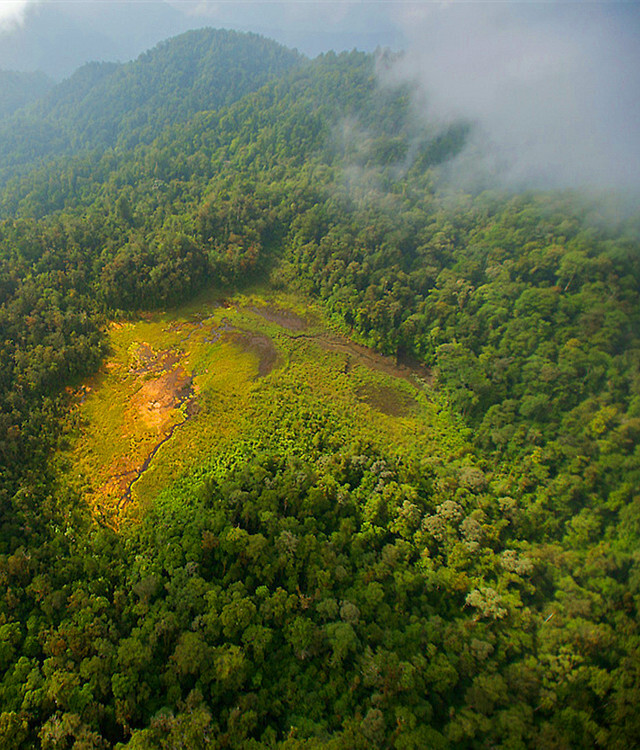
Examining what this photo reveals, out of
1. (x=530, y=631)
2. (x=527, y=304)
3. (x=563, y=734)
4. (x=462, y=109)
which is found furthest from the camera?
(x=462, y=109)

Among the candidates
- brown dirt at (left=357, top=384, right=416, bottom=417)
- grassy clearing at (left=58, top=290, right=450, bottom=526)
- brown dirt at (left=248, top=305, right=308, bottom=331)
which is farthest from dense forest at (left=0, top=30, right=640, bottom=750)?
brown dirt at (left=248, top=305, right=308, bottom=331)

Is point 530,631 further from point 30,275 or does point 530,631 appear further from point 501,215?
point 30,275

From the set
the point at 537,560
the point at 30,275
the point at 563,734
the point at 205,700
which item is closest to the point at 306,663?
the point at 205,700

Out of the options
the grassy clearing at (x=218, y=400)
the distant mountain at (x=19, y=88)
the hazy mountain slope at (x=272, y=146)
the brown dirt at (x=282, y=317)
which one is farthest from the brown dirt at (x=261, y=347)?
the distant mountain at (x=19, y=88)

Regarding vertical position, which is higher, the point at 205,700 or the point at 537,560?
the point at 537,560

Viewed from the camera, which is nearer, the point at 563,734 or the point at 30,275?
the point at 563,734

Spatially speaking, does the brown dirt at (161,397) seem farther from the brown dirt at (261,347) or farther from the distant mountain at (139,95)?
the distant mountain at (139,95)

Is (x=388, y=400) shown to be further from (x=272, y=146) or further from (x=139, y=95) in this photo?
(x=139, y=95)
